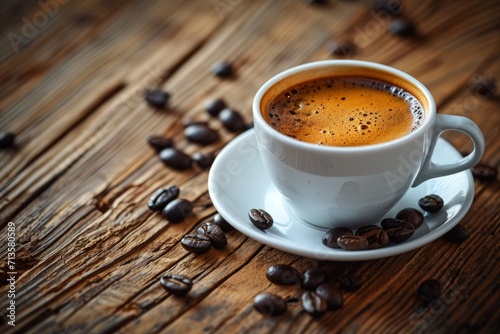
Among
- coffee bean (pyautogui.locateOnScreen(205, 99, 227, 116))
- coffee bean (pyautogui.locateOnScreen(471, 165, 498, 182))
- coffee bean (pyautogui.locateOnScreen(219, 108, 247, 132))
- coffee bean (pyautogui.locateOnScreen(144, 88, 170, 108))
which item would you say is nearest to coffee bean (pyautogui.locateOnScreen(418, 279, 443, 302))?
coffee bean (pyautogui.locateOnScreen(471, 165, 498, 182))

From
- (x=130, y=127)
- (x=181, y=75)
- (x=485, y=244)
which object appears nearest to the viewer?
(x=485, y=244)

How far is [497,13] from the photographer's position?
252cm

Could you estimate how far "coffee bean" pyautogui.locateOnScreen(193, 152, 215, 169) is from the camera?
1.92 metres

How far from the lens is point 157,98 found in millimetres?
2223

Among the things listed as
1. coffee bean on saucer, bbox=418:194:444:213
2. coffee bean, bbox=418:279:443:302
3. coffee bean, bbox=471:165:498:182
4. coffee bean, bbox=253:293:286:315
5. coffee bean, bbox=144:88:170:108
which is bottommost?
coffee bean, bbox=471:165:498:182

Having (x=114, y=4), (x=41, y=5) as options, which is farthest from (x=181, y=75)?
(x=41, y=5)

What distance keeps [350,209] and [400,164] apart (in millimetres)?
171

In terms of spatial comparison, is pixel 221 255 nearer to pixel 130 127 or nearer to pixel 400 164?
pixel 400 164

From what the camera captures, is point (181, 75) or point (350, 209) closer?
point (350, 209)

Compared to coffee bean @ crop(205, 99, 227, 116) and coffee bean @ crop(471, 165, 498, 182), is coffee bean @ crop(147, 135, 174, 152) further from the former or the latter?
coffee bean @ crop(471, 165, 498, 182)

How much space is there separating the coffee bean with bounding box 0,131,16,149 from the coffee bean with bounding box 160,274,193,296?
3.06ft

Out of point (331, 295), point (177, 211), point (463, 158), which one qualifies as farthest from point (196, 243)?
point (463, 158)

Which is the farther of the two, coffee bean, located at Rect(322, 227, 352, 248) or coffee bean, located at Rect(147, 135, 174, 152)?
coffee bean, located at Rect(147, 135, 174, 152)

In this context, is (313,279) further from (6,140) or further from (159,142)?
(6,140)
